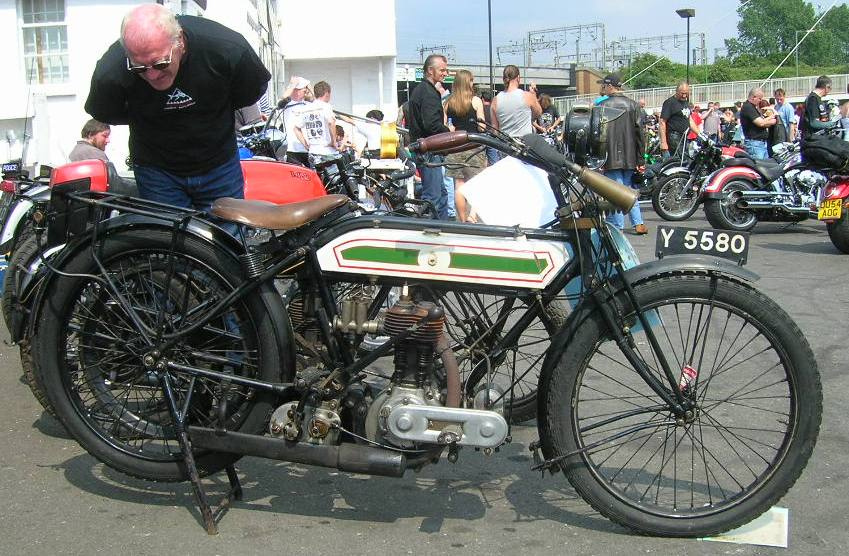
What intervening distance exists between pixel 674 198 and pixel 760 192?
1921 millimetres

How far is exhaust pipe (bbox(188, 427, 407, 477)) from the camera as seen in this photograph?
3406 millimetres

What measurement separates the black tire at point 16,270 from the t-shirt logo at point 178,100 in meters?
1.14

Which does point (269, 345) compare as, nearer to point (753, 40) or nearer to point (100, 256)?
point (100, 256)

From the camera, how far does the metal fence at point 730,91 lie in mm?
50156

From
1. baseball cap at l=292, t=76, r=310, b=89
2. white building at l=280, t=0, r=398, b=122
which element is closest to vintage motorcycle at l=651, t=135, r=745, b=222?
baseball cap at l=292, t=76, r=310, b=89

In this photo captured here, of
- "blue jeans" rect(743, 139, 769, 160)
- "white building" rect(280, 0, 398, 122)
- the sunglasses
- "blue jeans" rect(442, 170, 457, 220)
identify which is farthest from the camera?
"white building" rect(280, 0, 398, 122)

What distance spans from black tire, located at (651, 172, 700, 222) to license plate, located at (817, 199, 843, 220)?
329 centimetres

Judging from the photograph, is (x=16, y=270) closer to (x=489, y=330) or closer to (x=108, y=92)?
(x=108, y=92)

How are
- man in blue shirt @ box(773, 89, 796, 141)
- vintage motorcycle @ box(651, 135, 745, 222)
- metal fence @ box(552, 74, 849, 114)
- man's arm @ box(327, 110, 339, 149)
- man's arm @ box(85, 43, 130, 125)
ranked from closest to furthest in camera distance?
man's arm @ box(85, 43, 130, 125)
man's arm @ box(327, 110, 339, 149)
vintage motorcycle @ box(651, 135, 745, 222)
man in blue shirt @ box(773, 89, 796, 141)
metal fence @ box(552, 74, 849, 114)

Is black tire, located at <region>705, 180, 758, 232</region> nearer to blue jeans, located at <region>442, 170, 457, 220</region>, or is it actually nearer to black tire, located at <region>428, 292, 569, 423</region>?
blue jeans, located at <region>442, 170, 457, 220</region>

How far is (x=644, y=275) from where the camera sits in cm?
337

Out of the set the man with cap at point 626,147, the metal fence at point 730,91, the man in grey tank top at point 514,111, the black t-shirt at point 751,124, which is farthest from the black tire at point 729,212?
the metal fence at point 730,91

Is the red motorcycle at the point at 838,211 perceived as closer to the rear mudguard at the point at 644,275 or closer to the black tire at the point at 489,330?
the black tire at the point at 489,330

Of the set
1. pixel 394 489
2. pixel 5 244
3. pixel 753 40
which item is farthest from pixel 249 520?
A: pixel 753 40
